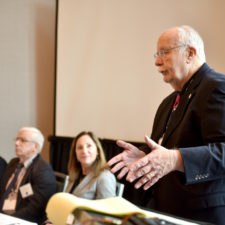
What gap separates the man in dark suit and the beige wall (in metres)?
3.82

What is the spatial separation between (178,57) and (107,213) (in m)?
0.92

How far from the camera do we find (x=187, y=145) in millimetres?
1275

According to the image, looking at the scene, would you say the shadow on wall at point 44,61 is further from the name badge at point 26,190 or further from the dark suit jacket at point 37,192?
the name badge at point 26,190

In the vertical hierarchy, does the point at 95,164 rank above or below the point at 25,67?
below

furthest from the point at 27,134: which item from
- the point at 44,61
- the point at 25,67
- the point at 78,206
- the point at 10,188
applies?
the point at 78,206

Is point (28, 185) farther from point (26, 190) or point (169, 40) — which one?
point (169, 40)

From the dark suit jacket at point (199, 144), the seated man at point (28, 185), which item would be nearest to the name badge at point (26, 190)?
the seated man at point (28, 185)

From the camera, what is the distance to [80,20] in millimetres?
4457

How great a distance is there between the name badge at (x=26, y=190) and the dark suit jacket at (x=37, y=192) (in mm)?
30

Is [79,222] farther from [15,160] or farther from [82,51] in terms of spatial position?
[82,51]

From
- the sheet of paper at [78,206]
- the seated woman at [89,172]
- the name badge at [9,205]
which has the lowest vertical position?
the name badge at [9,205]

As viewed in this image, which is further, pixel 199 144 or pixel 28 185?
pixel 28 185

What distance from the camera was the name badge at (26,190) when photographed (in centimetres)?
311

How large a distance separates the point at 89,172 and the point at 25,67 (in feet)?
8.72
